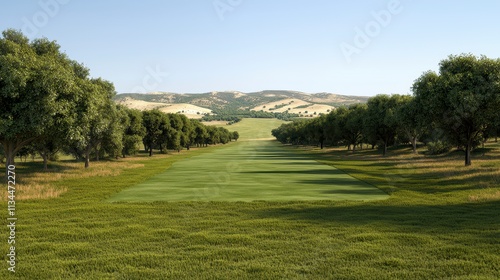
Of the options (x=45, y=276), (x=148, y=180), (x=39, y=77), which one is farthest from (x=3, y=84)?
(x=45, y=276)

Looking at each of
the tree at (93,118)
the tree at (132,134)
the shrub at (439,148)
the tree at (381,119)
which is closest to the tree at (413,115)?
the tree at (381,119)

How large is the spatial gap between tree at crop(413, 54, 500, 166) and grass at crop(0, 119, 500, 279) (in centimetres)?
2309

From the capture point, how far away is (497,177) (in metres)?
34.4

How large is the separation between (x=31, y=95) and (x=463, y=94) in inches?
1794

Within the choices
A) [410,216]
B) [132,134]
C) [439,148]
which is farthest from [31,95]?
[439,148]

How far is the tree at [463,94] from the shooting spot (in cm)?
4466

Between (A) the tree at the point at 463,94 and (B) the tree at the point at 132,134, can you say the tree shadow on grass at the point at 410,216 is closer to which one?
(A) the tree at the point at 463,94

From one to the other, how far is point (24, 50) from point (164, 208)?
25.2m

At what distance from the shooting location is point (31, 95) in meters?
32.2

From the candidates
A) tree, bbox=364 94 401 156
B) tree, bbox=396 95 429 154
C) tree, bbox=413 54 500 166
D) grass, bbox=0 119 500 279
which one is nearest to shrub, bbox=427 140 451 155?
tree, bbox=364 94 401 156

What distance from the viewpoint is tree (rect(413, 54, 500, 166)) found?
44.7m

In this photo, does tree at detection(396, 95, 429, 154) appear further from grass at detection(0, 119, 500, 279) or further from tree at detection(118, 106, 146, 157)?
tree at detection(118, 106, 146, 157)

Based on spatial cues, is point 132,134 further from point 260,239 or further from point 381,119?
point 260,239

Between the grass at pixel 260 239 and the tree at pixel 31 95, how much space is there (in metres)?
8.44
